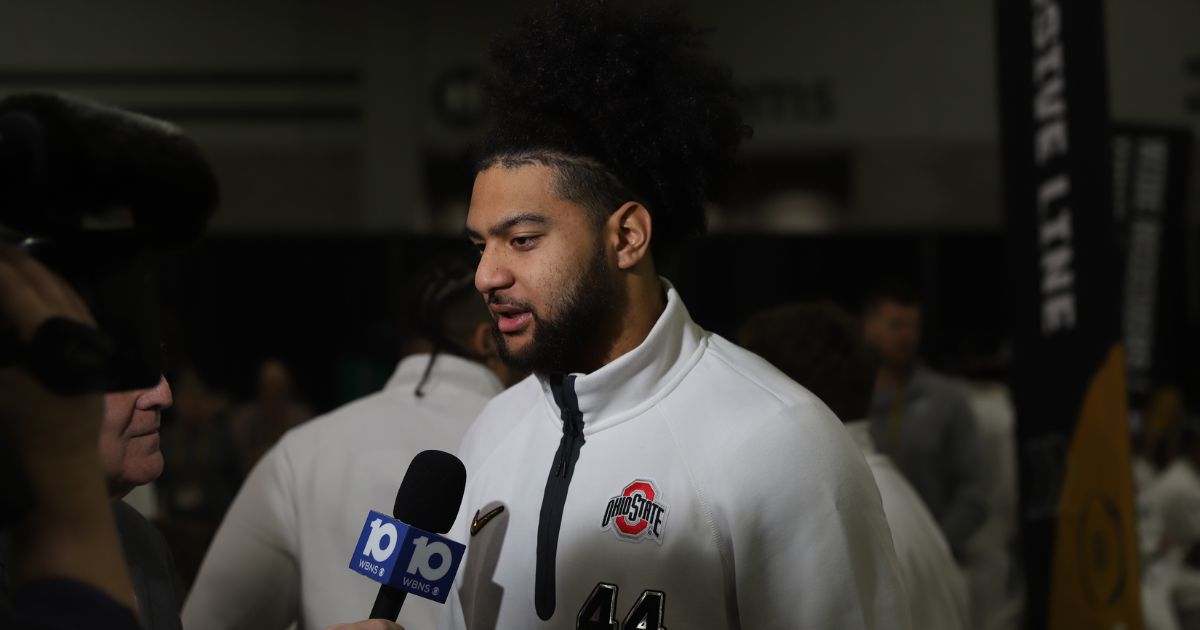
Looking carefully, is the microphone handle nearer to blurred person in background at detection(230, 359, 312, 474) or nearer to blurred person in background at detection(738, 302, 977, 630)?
blurred person in background at detection(738, 302, 977, 630)

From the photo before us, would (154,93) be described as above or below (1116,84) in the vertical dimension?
above

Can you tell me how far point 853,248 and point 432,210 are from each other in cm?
331

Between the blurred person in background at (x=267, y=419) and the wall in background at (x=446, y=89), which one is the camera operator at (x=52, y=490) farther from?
the wall in background at (x=446, y=89)

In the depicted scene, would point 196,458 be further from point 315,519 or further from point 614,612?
point 614,612

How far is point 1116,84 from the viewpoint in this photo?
8727 mm

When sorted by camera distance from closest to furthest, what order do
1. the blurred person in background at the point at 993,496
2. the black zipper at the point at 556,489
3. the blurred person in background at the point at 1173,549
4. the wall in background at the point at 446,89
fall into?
the black zipper at the point at 556,489
the blurred person in background at the point at 993,496
the blurred person in background at the point at 1173,549
the wall in background at the point at 446,89

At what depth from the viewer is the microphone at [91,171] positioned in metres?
0.90

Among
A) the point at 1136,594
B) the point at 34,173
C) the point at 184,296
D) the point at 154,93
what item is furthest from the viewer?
the point at 154,93

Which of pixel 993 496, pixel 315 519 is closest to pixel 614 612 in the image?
pixel 315 519

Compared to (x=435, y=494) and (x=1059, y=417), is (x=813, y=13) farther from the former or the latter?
(x=435, y=494)

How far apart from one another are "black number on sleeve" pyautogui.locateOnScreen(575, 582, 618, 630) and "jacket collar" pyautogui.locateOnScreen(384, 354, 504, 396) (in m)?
1.11

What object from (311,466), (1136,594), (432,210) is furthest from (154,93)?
(1136,594)

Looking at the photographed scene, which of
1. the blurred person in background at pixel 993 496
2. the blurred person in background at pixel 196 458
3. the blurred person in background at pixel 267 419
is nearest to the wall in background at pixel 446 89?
the blurred person in background at pixel 993 496

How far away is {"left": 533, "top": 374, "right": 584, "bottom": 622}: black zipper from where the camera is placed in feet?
5.26
